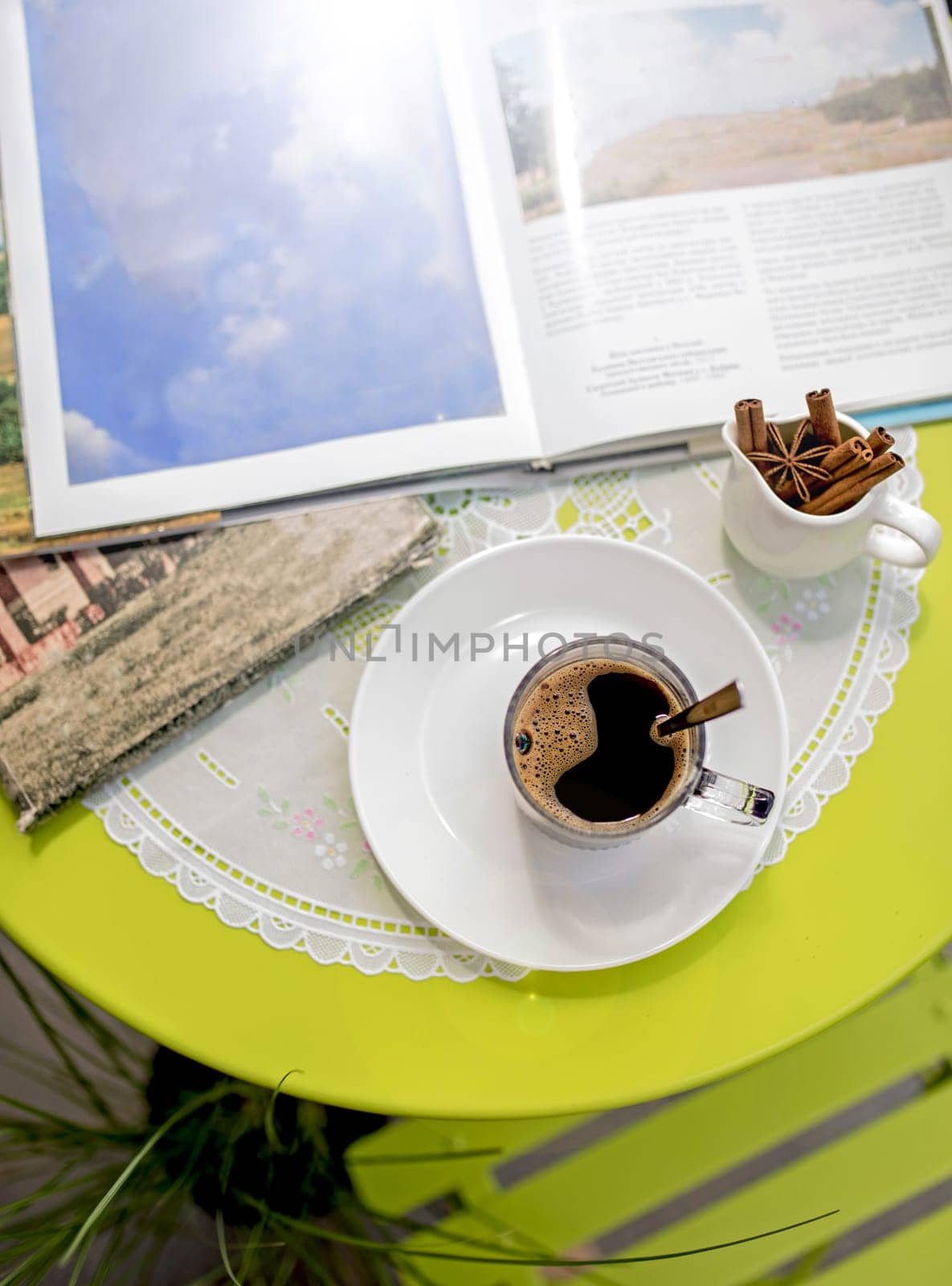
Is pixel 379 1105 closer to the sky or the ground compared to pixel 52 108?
closer to the ground

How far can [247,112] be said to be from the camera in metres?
0.82

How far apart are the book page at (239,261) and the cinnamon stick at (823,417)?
238 millimetres

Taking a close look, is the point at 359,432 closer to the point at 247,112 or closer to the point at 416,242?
the point at 416,242

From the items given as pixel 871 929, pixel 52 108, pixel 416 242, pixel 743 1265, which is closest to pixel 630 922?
pixel 871 929

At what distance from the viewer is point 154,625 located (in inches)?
29.5

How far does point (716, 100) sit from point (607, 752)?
626 mm

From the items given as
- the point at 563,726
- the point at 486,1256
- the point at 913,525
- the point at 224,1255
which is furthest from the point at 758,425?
the point at 486,1256

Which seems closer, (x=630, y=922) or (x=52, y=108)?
(x=630, y=922)

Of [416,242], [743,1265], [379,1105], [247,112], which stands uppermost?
[247,112]

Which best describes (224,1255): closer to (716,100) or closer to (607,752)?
(607,752)

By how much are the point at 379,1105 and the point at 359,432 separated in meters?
0.56

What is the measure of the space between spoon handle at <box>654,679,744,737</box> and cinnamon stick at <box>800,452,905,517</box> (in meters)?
0.17

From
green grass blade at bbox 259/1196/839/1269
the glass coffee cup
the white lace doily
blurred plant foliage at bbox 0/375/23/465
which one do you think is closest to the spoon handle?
the glass coffee cup

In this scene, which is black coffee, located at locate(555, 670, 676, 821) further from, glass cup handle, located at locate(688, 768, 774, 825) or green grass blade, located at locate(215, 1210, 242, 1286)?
green grass blade, located at locate(215, 1210, 242, 1286)
